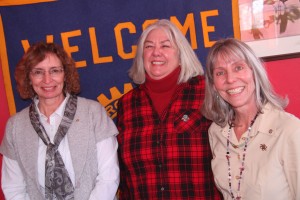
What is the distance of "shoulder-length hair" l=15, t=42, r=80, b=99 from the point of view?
77.4 inches

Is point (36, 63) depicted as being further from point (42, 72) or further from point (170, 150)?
point (170, 150)

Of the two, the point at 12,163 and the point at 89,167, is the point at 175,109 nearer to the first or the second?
the point at 89,167

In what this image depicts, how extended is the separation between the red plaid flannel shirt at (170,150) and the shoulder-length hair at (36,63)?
0.41m

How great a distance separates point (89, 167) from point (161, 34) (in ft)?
2.82

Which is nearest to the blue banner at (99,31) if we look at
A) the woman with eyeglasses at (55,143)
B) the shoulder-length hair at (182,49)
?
the shoulder-length hair at (182,49)

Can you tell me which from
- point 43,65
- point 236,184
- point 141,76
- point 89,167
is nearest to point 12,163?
point 89,167

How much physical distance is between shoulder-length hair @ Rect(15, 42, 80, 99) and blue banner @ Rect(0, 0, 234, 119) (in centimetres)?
33

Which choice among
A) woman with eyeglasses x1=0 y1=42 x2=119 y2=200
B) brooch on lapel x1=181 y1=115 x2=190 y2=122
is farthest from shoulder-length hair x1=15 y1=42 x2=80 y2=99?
brooch on lapel x1=181 y1=115 x2=190 y2=122

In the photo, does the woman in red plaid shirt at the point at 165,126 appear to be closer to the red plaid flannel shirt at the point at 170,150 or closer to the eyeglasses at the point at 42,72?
the red plaid flannel shirt at the point at 170,150

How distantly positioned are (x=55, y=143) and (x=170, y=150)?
616mm

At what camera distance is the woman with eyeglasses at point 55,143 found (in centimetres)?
190

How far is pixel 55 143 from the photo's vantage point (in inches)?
74.7

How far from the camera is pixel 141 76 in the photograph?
2.19 m

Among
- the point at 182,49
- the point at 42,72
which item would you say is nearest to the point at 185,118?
the point at 182,49
